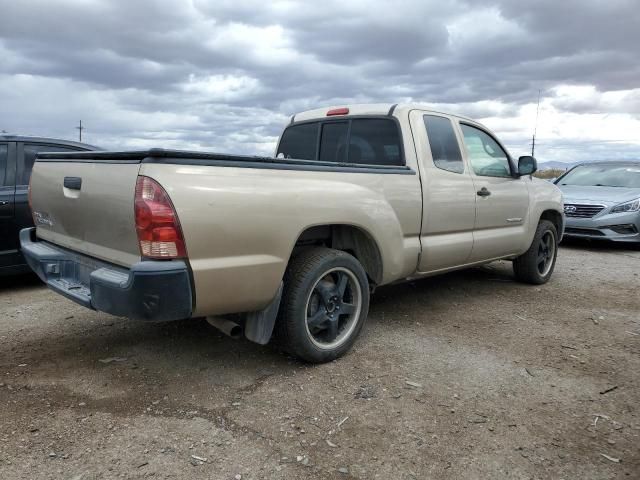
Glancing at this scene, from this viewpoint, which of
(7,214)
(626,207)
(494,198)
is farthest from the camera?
(626,207)

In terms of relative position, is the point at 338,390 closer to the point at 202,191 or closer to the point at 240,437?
the point at 240,437

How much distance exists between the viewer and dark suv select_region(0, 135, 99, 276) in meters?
5.25

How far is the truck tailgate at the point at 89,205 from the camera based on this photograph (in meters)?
2.79

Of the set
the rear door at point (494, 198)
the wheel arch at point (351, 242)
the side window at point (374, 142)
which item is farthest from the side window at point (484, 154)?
the wheel arch at point (351, 242)

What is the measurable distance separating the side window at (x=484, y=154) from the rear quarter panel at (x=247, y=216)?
172cm

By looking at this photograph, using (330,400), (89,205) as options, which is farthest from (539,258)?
(89,205)

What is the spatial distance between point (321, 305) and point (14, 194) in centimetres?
371

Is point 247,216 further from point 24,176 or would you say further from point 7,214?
point 24,176

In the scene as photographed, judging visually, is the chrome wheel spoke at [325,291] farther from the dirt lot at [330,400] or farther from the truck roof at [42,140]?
the truck roof at [42,140]

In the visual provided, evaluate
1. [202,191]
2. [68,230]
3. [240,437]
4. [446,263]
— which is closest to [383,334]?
[446,263]

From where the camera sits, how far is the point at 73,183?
10.5ft

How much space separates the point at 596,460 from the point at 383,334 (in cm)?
191

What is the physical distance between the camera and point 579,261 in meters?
7.82

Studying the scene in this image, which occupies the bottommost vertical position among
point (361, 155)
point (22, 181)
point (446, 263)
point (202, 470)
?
point (202, 470)
